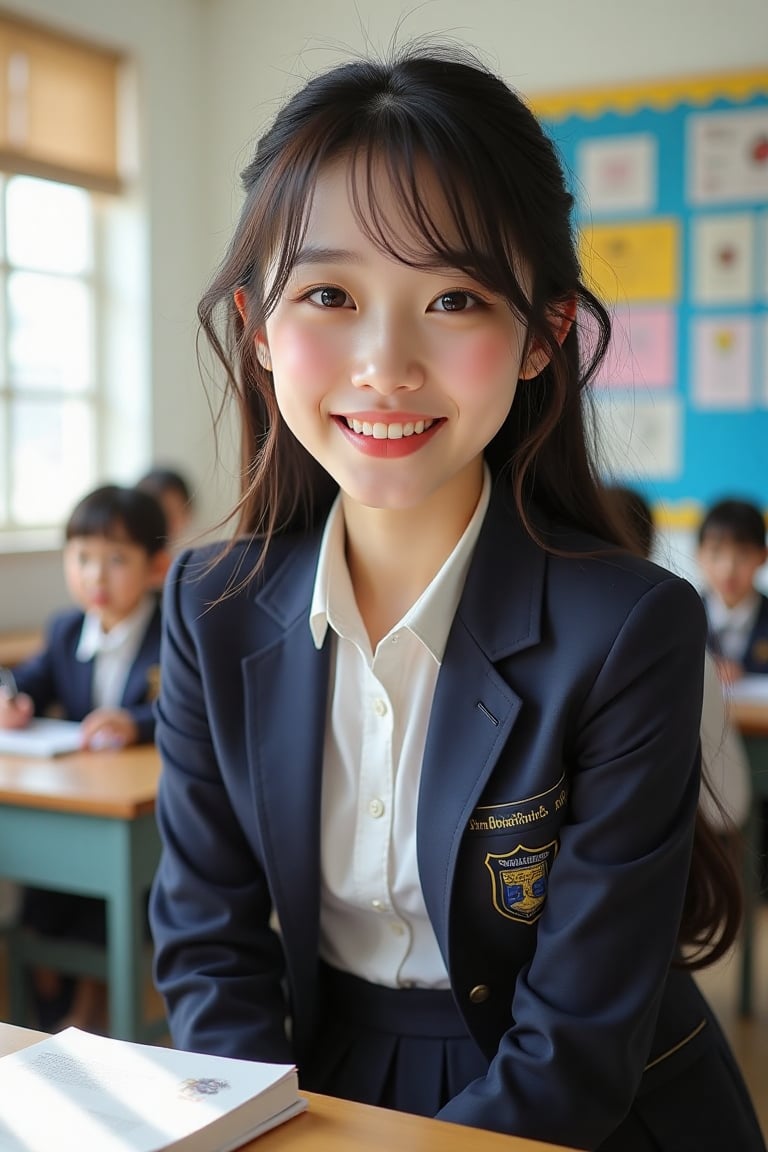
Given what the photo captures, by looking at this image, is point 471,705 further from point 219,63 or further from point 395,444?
point 219,63

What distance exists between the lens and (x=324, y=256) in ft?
3.36

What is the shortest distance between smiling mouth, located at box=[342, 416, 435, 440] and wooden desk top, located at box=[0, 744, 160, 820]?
110cm

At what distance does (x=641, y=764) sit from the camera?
1.07m

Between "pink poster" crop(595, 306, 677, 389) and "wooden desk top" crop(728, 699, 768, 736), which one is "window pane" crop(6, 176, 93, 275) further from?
"wooden desk top" crop(728, 699, 768, 736)

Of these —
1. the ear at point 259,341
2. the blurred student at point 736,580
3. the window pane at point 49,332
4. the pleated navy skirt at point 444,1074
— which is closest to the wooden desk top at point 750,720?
the blurred student at point 736,580

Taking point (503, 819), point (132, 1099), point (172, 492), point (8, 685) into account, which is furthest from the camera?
point (172, 492)

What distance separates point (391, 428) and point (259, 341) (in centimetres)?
20

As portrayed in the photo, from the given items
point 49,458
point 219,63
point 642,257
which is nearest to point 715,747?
point 642,257

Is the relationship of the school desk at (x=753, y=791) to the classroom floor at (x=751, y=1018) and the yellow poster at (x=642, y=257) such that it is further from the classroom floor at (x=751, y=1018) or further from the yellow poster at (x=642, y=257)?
the yellow poster at (x=642, y=257)

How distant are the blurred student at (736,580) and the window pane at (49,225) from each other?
2.60 meters

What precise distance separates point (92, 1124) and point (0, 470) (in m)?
4.01

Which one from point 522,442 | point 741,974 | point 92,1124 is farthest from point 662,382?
point 92,1124

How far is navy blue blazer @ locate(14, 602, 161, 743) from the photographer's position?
282 centimetres

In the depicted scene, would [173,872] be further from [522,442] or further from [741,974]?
[741,974]
